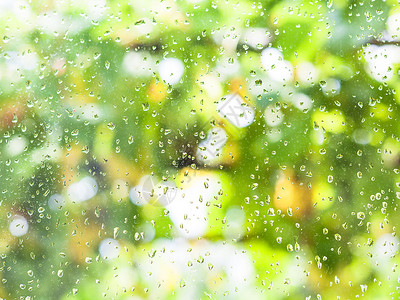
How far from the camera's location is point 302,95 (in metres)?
0.66

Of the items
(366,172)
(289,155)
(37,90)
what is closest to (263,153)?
(289,155)

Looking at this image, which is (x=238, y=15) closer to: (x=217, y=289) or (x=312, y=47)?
(x=312, y=47)

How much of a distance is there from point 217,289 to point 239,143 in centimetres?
20

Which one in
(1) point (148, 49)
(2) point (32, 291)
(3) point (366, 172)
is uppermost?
(1) point (148, 49)

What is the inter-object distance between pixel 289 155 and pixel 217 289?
0.69ft

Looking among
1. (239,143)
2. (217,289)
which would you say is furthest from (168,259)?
(239,143)

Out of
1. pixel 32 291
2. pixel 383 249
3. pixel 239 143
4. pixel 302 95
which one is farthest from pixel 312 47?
pixel 32 291

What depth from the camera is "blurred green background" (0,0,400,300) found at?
2.08 feet

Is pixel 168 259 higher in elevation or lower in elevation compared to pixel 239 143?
lower

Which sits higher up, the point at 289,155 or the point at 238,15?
the point at 238,15

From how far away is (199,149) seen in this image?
0.65m

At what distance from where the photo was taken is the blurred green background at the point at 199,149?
635 mm

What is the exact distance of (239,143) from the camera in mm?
649

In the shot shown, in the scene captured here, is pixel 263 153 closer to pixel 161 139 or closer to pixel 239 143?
pixel 239 143
